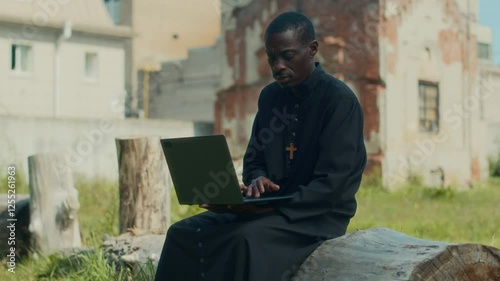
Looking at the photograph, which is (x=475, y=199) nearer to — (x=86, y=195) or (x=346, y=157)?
(x=86, y=195)

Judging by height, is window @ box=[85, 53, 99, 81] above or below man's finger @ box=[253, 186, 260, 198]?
above

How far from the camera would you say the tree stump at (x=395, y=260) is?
164 inches

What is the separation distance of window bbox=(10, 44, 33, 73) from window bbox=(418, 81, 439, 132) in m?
12.4

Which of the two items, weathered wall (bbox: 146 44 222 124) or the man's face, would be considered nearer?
the man's face

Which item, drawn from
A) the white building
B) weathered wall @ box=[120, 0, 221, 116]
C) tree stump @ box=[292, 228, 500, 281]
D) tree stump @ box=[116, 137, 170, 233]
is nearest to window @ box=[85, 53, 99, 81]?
the white building

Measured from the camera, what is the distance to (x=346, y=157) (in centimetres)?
458

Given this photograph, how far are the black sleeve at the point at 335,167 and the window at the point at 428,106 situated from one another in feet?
50.5

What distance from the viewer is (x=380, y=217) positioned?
519 inches

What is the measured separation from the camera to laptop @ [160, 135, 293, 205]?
4.22 meters

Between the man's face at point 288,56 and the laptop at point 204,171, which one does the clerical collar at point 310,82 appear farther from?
the laptop at point 204,171

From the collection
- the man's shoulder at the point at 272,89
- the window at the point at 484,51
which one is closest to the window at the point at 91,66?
the window at the point at 484,51

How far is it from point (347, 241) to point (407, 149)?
1490 centimetres

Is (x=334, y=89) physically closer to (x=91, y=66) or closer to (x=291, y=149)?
(x=291, y=149)

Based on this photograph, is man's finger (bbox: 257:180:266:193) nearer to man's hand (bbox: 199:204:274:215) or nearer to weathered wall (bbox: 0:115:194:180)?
man's hand (bbox: 199:204:274:215)
